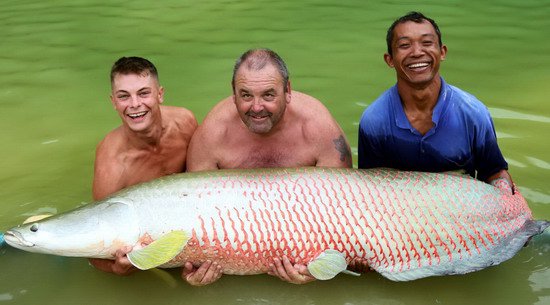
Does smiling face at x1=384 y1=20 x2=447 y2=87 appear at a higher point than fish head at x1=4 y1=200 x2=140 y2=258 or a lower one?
higher

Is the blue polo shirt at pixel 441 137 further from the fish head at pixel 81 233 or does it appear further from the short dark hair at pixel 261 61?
the fish head at pixel 81 233

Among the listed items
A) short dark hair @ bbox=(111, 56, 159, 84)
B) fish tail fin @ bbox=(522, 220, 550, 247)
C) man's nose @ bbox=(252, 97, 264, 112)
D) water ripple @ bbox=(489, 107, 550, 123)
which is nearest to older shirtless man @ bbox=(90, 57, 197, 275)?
short dark hair @ bbox=(111, 56, 159, 84)

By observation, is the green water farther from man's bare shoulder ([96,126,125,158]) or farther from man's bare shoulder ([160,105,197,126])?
man's bare shoulder ([160,105,197,126])

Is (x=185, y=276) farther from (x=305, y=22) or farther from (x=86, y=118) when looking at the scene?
(x=305, y=22)

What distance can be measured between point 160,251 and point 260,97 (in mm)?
905

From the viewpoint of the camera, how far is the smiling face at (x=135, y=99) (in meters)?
3.58

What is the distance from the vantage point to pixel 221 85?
6.11 metres

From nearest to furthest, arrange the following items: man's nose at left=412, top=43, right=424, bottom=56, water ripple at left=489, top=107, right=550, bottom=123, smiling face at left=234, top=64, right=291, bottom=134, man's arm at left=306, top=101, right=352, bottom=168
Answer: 1. smiling face at left=234, top=64, right=291, bottom=134
2. man's nose at left=412, top=43, right=424, bottom=56
3. man's arm at left=306, top=101, right=352, bottom=168
4. water ripple at left=489, top=107, right=550, bottom=123

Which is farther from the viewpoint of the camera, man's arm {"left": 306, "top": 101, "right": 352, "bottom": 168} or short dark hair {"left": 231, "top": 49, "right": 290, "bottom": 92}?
man's arm {"left": 306, "top": 101, "right": 352, "bottom": 168}

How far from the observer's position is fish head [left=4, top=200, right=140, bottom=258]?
3.02 m

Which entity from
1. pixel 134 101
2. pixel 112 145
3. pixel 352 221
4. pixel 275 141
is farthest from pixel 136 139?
pixel 352 221

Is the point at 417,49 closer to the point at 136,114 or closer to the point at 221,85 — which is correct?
the point at 136,114

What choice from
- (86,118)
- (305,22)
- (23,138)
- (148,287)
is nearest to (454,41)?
(305,22)

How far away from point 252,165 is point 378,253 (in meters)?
0.89
